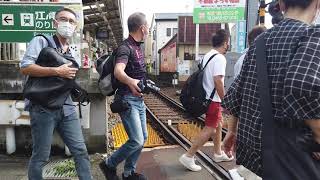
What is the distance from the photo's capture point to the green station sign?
5.57 meters

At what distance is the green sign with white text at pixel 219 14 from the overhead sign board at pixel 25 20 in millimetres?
12853

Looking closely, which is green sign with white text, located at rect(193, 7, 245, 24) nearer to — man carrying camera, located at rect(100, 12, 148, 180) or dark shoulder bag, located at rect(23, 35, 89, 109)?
man carrying camera, located at rect(100, 12, 148, 180)

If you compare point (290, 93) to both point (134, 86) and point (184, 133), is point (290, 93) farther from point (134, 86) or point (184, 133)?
point (184, 133)

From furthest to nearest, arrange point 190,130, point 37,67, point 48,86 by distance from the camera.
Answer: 1. point 190,130
2. point 48,86
3. point 37,67

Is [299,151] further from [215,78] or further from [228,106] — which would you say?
[215,78]

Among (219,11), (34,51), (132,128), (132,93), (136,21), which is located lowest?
(132,128)

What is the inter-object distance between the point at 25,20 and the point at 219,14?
43.3ft

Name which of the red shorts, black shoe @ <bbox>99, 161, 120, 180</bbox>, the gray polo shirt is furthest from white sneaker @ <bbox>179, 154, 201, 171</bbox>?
the gray polo shirt

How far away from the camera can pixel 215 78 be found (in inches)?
201

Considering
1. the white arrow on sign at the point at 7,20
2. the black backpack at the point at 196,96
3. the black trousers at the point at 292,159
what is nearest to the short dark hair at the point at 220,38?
the black backpack at the point at 196,96

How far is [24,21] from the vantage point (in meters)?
5.62

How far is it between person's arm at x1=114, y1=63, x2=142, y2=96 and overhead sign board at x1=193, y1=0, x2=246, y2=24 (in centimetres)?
1405

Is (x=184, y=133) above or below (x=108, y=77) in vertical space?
below

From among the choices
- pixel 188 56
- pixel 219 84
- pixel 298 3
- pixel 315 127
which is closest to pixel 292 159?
pixel 315 127
